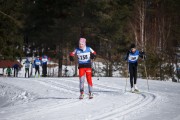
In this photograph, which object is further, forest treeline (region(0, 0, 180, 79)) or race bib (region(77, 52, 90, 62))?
forest treeline (region(0, 0, 180, 79))

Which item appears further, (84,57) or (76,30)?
(76,30)

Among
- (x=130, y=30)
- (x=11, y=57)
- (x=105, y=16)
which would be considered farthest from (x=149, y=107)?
(x=130, y=30)

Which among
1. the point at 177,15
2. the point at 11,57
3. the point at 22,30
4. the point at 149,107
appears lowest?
the point at 149,107

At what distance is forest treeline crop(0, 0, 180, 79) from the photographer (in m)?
32.1

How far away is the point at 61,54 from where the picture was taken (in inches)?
1389

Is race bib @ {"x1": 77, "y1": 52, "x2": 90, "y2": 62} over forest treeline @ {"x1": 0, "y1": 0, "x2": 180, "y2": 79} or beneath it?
beneath

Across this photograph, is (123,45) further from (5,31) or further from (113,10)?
(5,31)

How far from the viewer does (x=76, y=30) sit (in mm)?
33594

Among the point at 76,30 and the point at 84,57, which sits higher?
the point at 76,30

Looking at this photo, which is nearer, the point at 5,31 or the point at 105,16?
the point at 105,16

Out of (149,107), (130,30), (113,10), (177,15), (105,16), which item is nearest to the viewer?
(149,107)

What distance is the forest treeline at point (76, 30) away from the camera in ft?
105

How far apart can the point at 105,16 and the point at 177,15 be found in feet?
69.8

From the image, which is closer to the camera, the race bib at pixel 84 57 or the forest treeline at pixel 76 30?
the race bib at pixel 84 57
